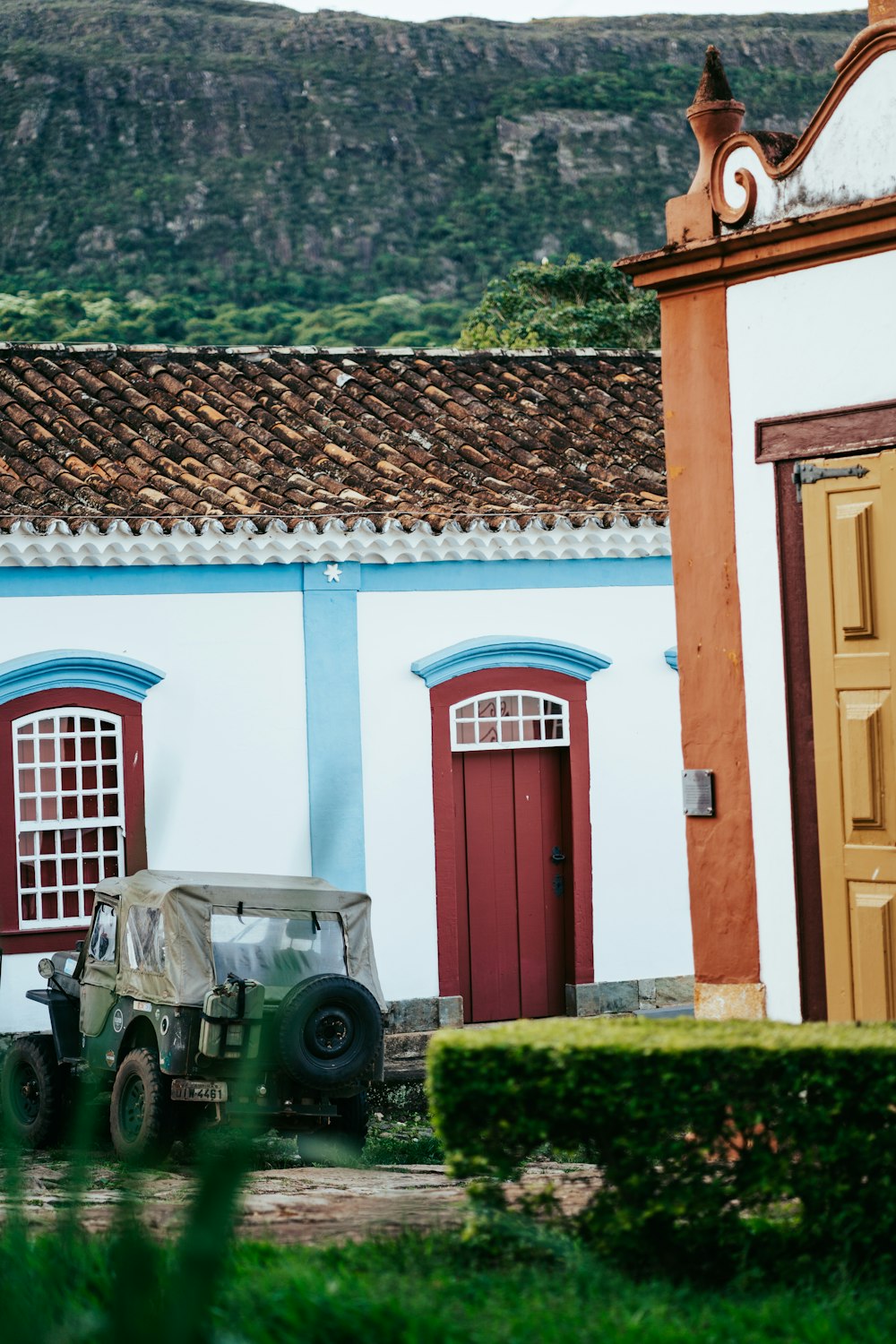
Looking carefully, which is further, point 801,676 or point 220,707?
point 220,707

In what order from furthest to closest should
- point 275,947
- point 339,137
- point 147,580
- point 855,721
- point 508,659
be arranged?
1. point 339,137
2. point 508,659
3. point 147,580
4. point 275,947
5. point 855,721

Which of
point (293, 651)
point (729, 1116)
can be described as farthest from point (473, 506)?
point (729, 1116)

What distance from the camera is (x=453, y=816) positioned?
13.8 metres

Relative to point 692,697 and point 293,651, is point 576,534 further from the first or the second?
point 692,697

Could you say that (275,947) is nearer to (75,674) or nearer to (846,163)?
(75,674)

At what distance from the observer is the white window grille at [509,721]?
45.5 feet

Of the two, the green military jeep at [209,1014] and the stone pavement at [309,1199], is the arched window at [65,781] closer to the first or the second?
the green military jeep at [209,1014]

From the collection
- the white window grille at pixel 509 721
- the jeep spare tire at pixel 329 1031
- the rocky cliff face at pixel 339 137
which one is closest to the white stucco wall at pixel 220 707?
the white window grille at pixel 509 721

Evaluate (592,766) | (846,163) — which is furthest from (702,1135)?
(592,766)

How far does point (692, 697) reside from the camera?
7500 millimetres

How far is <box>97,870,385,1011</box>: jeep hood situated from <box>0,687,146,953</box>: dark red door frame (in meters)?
2.15

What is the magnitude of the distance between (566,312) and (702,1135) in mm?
27671

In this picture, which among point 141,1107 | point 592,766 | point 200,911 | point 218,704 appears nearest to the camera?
point 141,1107

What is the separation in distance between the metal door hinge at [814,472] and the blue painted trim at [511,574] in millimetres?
6272
